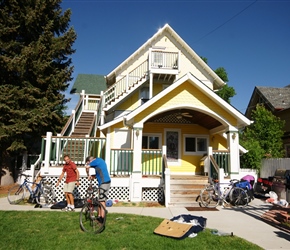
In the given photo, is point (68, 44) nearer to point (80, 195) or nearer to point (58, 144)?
point (58, 144)

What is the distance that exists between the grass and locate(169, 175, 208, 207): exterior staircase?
277 centimetres

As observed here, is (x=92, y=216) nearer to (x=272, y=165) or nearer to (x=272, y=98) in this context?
(x=272, y=165)

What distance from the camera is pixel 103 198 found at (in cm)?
640

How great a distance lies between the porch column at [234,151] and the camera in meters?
10.6

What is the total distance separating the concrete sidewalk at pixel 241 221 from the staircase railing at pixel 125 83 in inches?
319

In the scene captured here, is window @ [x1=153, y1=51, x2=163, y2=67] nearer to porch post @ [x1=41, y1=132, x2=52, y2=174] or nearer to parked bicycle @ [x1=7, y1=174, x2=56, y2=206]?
porch post @ [x1=41, y1=132, x2=52, y2=174]

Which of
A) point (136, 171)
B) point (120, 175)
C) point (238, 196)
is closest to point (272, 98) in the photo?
point (238, 196)

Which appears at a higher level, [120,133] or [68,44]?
[68,44]

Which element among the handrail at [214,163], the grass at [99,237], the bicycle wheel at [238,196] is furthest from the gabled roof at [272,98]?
the grass at [99,237]

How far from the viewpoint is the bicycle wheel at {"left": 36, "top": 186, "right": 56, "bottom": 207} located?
30.2 ft

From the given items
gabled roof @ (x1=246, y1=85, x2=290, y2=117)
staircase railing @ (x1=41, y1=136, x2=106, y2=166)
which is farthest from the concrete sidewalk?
gabled roof @ (x1=246, y1=85, x2=290, y2=117)

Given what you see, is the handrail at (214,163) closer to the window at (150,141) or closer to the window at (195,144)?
the window at (195,144)

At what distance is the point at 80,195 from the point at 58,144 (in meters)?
2.38

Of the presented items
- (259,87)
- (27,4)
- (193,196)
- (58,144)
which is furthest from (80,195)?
(259,87)
